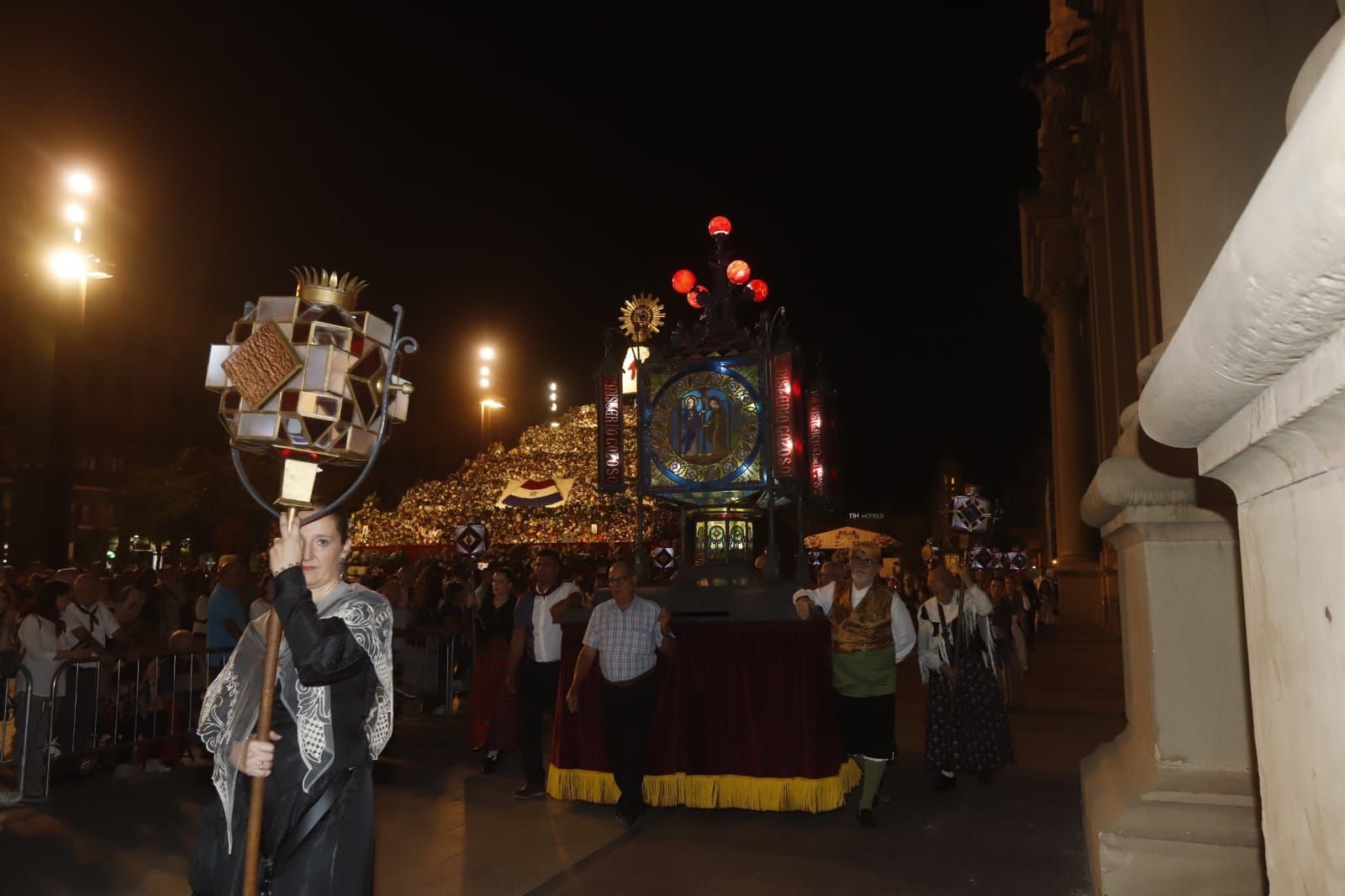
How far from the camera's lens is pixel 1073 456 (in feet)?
87.1

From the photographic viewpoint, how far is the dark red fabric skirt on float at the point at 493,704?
32.8ft

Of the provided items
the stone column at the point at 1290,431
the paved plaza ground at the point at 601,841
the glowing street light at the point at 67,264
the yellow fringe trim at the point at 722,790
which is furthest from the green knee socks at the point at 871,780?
the glowing street light at the point at 67,264

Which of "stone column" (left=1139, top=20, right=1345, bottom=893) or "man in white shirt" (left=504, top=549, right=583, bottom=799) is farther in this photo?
"man in white shirt" (left=504, top=549, right=583, bottom=799)

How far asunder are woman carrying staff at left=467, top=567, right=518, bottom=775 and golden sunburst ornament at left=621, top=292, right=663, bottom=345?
9.34ft

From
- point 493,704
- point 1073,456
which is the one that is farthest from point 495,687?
point 1073,456

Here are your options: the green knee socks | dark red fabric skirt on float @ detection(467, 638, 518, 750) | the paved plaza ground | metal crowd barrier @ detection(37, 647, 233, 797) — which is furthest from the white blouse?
the green knee socks

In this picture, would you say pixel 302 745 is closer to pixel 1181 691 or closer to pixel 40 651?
pixel 1181 691

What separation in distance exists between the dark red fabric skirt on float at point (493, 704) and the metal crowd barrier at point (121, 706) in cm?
254

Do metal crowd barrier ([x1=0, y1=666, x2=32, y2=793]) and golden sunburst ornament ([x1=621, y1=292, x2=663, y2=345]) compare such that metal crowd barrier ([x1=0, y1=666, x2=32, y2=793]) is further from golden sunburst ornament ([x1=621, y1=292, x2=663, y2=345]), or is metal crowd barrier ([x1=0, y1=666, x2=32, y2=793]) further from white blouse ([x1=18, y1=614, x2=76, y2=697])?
golden sunburst ornament ([x1=621, y1=292, x2=663, y2=345])

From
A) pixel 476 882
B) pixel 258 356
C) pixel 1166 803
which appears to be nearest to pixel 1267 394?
pixel 258 356

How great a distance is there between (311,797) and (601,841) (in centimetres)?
436

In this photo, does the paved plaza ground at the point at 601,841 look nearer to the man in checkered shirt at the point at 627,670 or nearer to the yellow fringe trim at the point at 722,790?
the yellow fringe trim at the point at 722,790

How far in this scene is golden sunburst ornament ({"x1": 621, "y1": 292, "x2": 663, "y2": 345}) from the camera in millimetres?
10484

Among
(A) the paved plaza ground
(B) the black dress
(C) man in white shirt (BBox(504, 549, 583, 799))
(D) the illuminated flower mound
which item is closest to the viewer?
(B) the black dress
